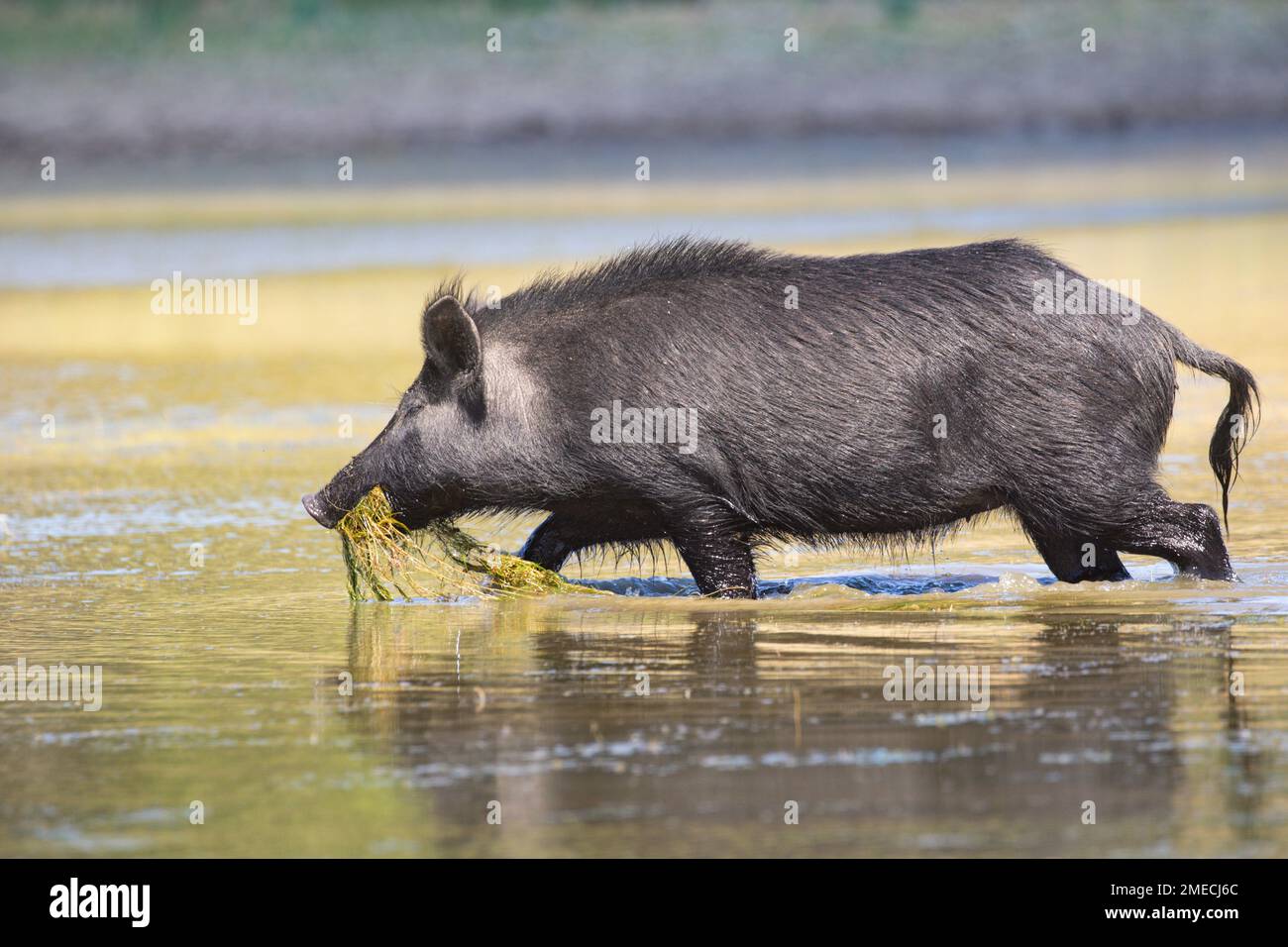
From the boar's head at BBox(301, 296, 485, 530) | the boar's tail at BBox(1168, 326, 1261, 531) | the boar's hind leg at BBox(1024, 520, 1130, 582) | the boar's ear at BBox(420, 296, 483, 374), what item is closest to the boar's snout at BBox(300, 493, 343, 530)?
Result: the boar's head at BBox(301, 296, 485, 530)

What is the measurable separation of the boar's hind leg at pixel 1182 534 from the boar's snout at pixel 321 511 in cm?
289

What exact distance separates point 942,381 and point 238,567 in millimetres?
3028

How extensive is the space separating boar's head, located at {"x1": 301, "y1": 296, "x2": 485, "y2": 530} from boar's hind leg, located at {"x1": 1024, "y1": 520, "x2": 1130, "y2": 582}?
2.11 meters

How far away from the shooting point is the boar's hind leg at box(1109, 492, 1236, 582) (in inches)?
308

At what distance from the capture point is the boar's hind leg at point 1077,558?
8000 millimetres

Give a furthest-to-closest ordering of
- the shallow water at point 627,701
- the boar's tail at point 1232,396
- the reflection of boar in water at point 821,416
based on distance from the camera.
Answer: the boar's tail at point 1232,396
the reflection of boar in water at point 821,416
the shallow water at point 627,701

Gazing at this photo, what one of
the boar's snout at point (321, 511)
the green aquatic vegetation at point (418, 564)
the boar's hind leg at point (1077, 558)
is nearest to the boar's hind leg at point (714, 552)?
the green aquatic vegetation at point (418, 564)

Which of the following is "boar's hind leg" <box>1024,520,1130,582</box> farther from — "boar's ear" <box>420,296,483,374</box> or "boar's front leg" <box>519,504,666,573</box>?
"boar's ear" <box>420,296,483,374</box>

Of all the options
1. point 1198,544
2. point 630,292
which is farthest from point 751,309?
point 1198,544

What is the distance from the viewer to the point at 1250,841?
4.86 m

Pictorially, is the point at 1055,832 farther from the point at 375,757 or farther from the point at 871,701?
the point at 375,757

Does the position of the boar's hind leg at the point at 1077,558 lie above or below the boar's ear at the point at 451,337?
below

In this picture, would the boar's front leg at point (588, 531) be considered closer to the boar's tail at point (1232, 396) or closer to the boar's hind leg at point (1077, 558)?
the boar's hind leg at point (1077, 558)

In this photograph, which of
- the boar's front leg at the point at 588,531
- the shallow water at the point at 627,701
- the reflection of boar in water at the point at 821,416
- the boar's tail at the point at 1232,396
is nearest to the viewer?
the shallow water at the point at 627,701
